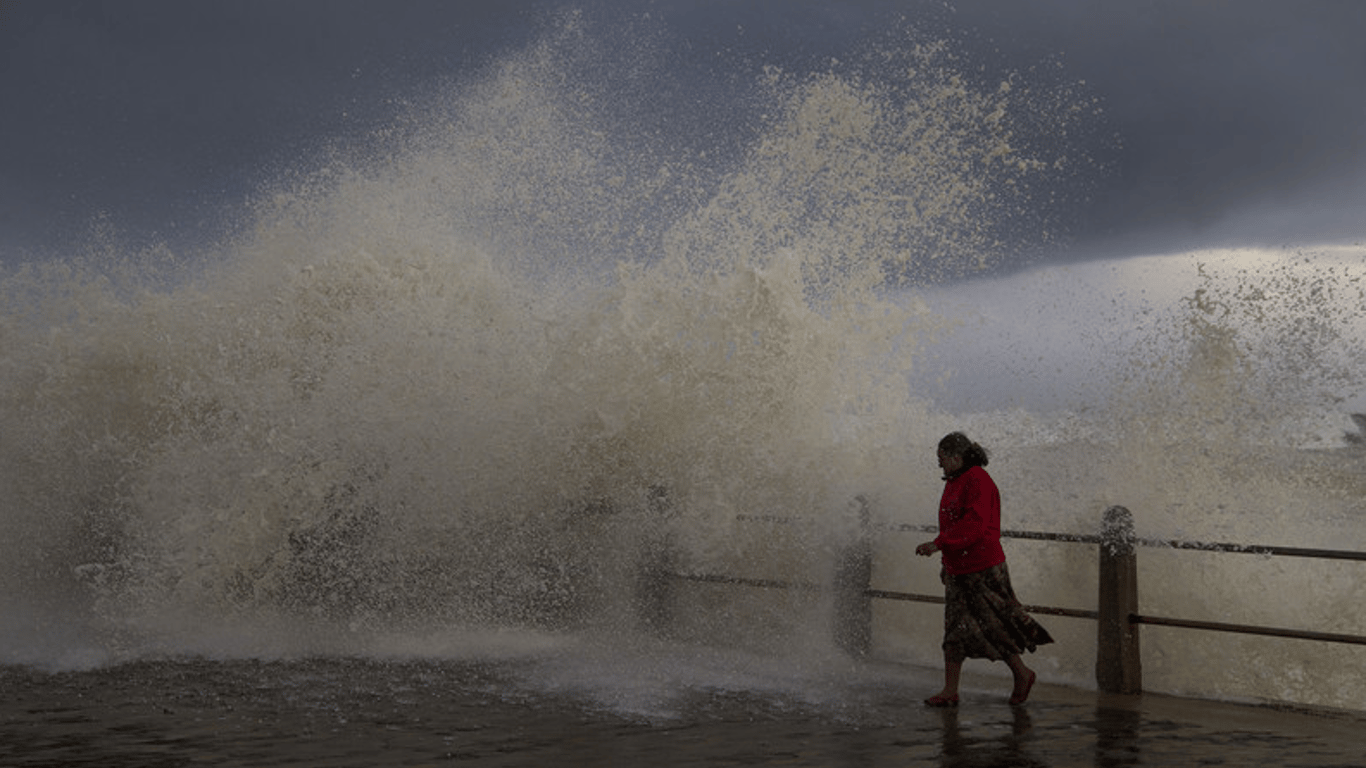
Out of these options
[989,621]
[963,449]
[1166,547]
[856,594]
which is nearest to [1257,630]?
[1166,547]

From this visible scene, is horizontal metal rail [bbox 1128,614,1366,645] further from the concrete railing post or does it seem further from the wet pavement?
the concrete railing post

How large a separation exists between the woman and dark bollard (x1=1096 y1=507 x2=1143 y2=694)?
1163mm

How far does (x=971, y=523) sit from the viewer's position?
711cm

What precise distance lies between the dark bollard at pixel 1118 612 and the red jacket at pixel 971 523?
4.59 ft

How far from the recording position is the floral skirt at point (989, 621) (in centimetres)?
721

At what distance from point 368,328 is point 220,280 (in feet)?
15.4

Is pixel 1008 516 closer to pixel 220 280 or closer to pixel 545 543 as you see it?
pixel 545 543

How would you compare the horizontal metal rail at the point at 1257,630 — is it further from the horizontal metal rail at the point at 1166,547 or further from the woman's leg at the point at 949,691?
the woman's leg at the point at 949,691

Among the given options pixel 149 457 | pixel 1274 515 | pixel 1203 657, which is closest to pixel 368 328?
pixel 149 457

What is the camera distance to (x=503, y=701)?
708cm

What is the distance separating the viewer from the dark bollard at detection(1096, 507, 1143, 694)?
8.20 meters

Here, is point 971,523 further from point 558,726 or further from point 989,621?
point 558,726

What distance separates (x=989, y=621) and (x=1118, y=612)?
4.96 feet

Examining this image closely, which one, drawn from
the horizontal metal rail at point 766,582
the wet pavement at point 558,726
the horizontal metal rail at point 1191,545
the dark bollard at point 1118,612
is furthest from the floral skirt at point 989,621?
the horizontal metal rail at point 766,582
